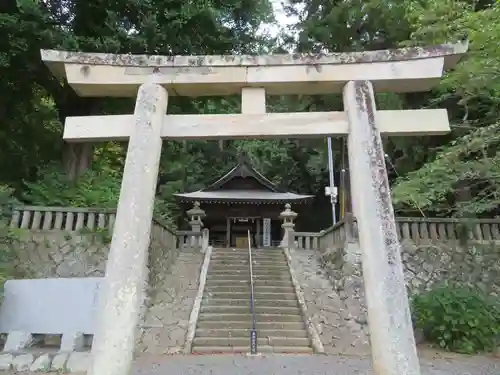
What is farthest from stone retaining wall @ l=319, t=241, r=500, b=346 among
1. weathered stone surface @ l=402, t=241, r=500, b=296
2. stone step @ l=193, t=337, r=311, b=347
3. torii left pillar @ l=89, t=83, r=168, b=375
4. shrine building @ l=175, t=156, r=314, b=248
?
shrine building @ l=175, t=156, r=314, b=248

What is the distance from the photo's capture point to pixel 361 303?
9852mm

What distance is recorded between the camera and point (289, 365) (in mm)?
6684

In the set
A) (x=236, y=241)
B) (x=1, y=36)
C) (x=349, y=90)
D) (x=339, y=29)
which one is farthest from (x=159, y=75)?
(x=236, y=241)

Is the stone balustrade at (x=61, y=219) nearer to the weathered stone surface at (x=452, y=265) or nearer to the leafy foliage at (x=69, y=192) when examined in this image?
the leafy foliage at (x=69, y=192)

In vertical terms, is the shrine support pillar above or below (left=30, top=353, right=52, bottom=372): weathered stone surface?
above

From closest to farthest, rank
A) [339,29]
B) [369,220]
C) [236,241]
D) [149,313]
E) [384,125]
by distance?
[369,220]
[384,125]
[149,313]
[339,29]
[236,241]

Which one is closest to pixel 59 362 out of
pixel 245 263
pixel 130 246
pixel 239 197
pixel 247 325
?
pixel 130 246

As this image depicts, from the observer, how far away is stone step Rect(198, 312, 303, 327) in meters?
9.24

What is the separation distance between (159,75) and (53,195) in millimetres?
6603

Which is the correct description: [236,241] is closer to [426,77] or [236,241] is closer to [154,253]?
[154,253]

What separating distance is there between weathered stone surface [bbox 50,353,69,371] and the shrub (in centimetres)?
683

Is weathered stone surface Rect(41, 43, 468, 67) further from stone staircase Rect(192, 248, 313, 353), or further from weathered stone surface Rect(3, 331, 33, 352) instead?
stone staircase Rect(192, 248, 313, 353)

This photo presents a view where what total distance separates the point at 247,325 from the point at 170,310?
188 cm

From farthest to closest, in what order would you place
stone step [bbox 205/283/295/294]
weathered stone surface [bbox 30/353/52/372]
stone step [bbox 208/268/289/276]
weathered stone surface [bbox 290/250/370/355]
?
1. stone step [bbox 208/268/289/276]
2. stone step [bbox 205/283/295/294]
3. weathered stone surface [bbox 290/250/370/355]
4. weathered stone surface [bbox 30/353/52/372]
